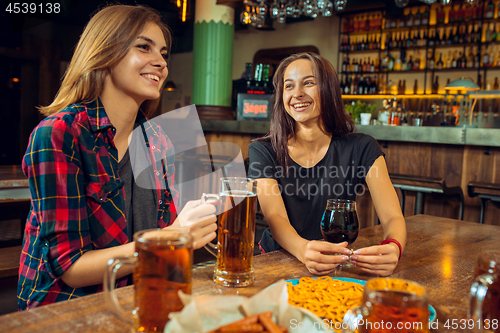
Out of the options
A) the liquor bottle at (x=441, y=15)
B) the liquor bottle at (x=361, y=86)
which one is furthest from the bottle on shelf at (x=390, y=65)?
the liquor bottle at (x=441, y=15)

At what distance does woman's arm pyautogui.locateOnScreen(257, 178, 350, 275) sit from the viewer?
0.96 m

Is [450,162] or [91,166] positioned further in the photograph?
[450,162]

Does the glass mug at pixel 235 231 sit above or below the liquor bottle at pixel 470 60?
below

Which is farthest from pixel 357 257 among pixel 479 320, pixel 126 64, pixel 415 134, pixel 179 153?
pixel 179 153

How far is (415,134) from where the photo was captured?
328cm

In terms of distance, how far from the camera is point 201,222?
91cm

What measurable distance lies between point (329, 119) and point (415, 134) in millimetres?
1811

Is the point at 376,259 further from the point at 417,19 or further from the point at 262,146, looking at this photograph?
the point at 417,19

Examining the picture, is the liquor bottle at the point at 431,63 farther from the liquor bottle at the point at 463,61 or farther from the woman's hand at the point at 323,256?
the woman's hand at the point at 323,256

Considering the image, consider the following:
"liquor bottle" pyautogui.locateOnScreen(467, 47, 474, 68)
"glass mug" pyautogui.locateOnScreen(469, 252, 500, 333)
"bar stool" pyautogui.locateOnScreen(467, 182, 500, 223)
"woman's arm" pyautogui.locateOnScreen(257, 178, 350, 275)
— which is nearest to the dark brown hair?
"woman's arm" pyautogui.locateOnScreen(257, 178, 350, 275)

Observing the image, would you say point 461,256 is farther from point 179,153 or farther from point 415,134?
point 179,153

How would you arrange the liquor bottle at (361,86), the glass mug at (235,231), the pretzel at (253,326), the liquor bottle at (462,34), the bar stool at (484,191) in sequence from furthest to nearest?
the liquor bottle at (361,86) < the liquor bottle at (462,34) < the bar stool at (484,191) < the glass mug at (235,231) < the pretzel at (253,326)

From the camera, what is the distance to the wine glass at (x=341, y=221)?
3.44 ft

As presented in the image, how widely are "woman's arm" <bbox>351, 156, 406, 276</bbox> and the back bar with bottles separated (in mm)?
3841
